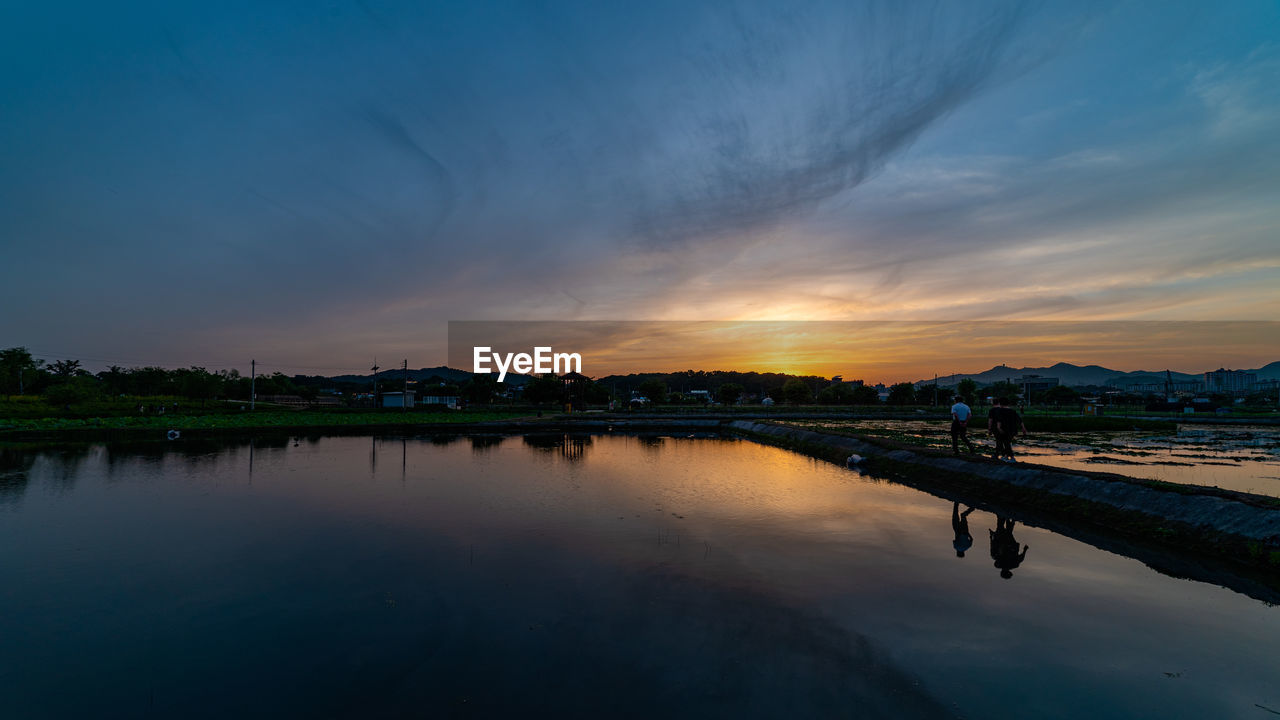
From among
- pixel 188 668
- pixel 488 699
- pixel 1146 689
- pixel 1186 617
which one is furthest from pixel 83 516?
pixel 1186 617

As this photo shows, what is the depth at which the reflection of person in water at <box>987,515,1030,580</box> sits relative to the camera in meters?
9.63

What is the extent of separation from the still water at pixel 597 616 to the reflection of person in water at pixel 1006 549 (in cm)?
8

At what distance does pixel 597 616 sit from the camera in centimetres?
748

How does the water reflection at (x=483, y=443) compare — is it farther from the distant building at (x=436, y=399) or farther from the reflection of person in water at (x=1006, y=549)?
the distant building at (x=436, y=399)

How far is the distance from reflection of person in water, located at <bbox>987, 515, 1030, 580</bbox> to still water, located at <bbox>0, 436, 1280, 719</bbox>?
0.08 m

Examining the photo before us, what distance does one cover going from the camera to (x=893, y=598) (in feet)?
26.6

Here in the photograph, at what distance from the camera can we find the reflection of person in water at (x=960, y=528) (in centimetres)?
1091

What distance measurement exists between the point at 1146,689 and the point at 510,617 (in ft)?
24.8

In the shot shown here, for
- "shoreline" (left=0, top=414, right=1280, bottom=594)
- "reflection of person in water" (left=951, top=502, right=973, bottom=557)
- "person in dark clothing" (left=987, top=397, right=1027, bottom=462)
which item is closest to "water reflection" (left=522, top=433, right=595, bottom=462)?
"shoreline" (left=0, top=414, right=1280, bottom=594)

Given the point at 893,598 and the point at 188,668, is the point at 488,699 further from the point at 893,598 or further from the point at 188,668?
the point at 893,598

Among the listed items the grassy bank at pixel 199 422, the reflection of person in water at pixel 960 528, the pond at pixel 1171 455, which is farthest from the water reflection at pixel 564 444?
the grassy bank at pixel 199 422

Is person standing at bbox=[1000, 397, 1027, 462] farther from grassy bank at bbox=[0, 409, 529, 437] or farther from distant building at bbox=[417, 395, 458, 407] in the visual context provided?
distant building at bbox=[417, 395, 458, 407]

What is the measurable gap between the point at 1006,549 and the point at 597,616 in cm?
892

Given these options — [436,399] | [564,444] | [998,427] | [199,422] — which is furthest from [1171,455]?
[436,399]
